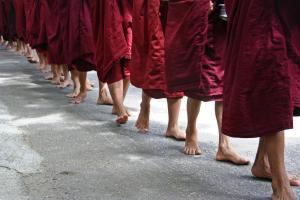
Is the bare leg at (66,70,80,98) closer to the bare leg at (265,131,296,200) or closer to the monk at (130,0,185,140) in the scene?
the monk at (130,0,185,140)

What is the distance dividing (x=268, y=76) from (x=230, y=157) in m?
1.13

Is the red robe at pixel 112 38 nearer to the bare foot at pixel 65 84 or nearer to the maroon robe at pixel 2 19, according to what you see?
the bare foot at pixel 65 84

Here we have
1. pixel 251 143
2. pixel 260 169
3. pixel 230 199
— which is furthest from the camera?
pixel 251 143

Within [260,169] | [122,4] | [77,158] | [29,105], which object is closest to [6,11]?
[29,105]

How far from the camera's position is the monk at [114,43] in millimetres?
5016

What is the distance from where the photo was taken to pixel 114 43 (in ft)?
16.5

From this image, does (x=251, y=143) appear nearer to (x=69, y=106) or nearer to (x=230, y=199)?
(x=230, y=199)

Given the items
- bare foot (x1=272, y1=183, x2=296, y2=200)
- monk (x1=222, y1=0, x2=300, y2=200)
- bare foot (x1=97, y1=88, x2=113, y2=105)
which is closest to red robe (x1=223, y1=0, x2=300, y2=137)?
monk (x1=222, y1=0, x2=300, y2=200)

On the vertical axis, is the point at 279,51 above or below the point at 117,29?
above

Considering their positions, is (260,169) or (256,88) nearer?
(256,88)

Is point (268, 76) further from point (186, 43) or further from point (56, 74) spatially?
point (56, 74)

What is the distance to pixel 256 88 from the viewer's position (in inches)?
116

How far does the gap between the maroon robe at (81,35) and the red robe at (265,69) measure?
10.0ft

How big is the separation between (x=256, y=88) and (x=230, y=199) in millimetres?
665
